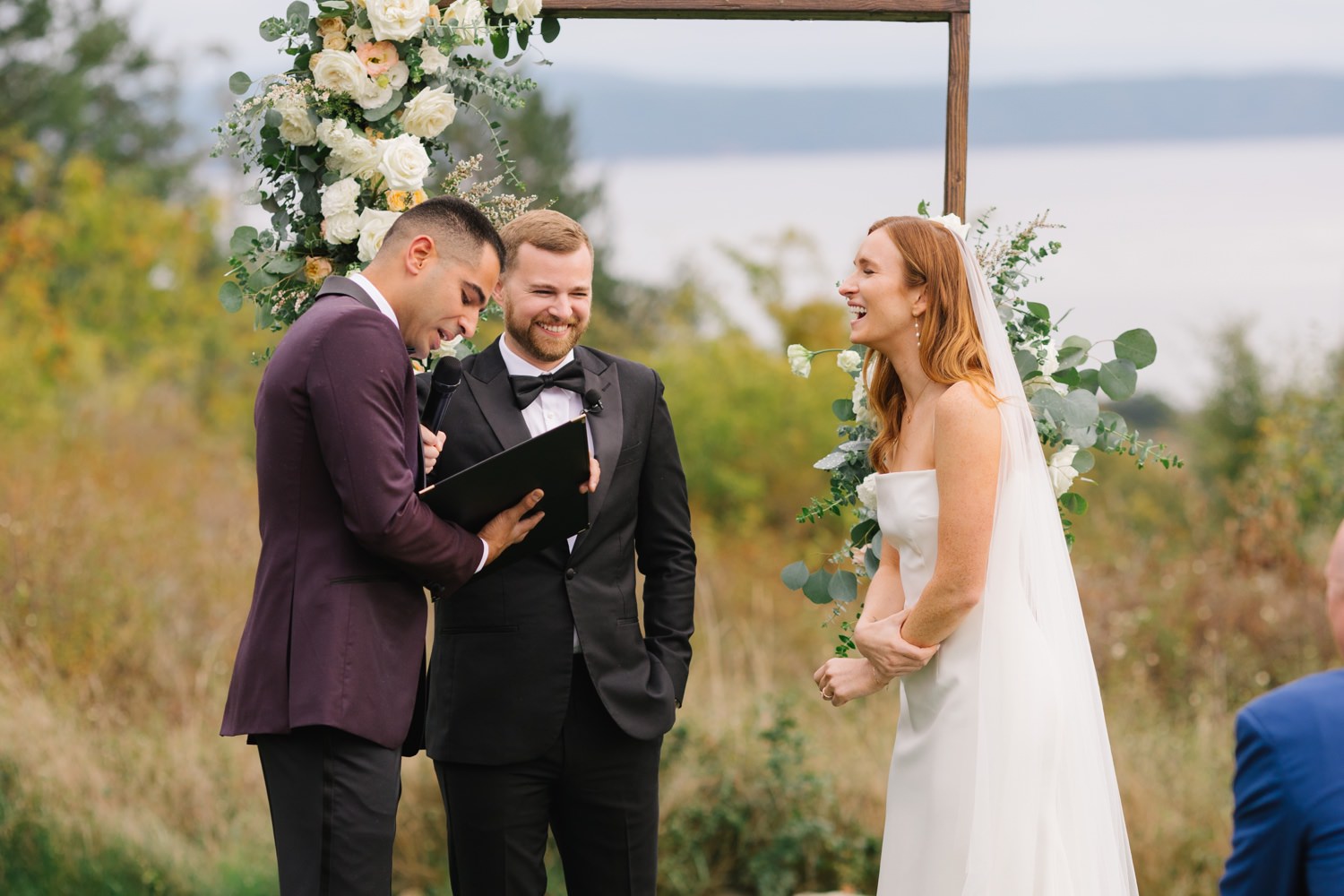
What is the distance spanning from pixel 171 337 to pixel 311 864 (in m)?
13.7

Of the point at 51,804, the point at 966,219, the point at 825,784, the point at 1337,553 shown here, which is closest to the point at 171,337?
the point at 51,804

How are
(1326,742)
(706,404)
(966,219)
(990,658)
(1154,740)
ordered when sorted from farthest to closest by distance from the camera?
(706,404) < (1154,740) < (966,219) < (990,658) < (1326,742)

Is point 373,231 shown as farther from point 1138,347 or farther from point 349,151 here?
Result: point 1138,347

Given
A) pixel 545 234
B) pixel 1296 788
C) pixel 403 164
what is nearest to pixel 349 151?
pixel 403 164

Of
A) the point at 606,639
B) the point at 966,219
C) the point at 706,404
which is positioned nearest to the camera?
the point at 606,639

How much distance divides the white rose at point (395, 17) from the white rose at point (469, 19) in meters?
0.14

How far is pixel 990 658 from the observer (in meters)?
3.30

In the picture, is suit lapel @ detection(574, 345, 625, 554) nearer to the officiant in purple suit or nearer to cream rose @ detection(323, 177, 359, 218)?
the officiant in purple suit

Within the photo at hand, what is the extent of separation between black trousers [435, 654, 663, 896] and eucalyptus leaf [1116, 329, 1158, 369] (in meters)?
1.70

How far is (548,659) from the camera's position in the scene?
137 inches

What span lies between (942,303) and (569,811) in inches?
63.0

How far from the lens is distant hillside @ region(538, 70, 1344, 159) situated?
33.9m

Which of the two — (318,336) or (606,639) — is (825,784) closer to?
(606,639)

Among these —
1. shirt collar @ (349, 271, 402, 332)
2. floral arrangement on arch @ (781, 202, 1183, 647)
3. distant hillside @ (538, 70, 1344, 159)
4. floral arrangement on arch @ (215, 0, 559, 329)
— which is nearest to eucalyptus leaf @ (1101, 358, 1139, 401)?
floral arrangement on arch @ (781, 202, 1183, 647)
